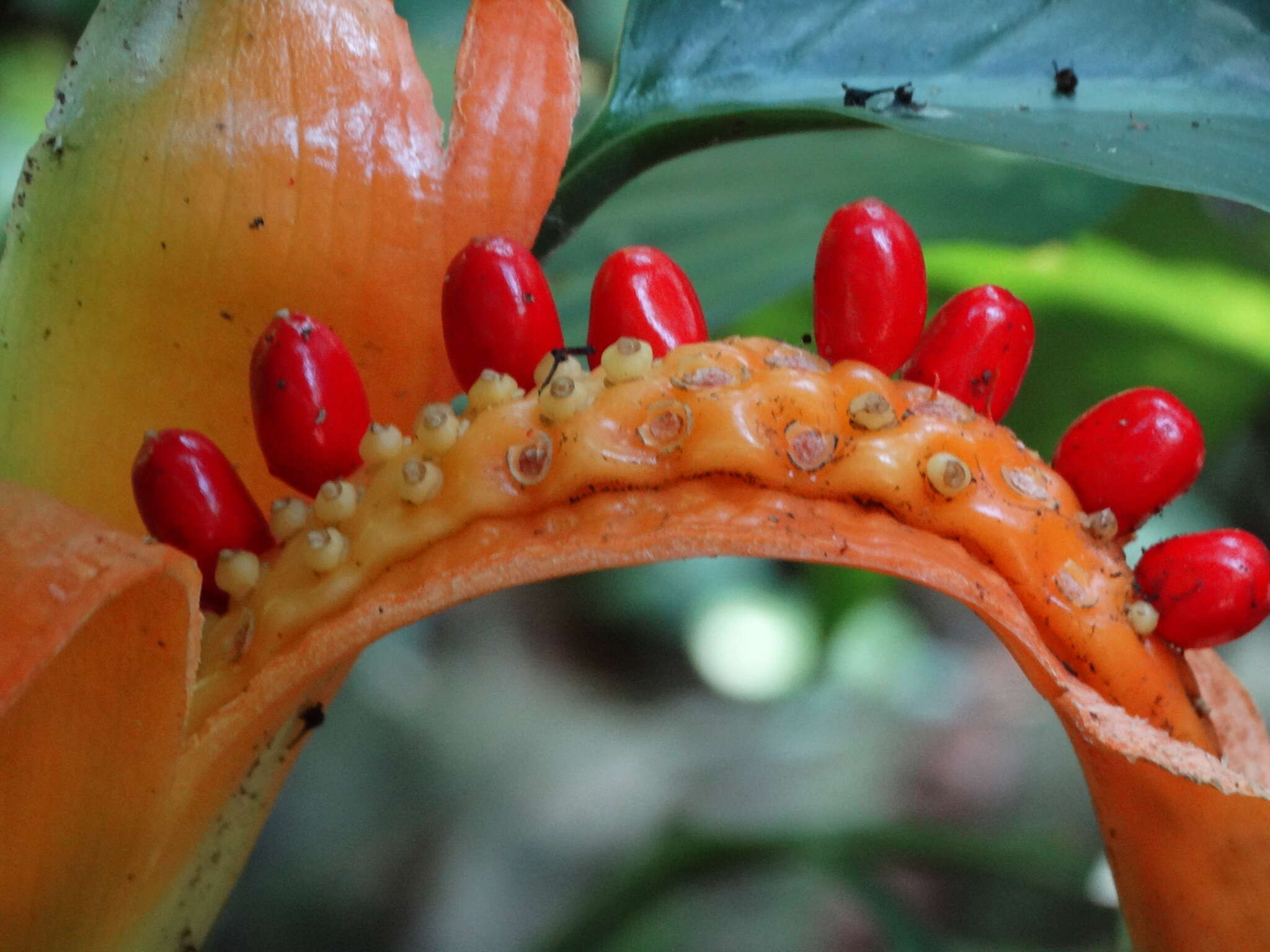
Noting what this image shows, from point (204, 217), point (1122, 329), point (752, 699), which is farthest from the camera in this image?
point (752, 699)

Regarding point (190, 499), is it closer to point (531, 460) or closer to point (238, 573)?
point (238, 573)

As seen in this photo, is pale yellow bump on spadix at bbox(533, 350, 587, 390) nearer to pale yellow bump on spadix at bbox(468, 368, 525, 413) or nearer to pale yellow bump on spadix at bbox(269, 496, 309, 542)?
pale yellow bump on spadix at bbox(468, 368, 525, 413)

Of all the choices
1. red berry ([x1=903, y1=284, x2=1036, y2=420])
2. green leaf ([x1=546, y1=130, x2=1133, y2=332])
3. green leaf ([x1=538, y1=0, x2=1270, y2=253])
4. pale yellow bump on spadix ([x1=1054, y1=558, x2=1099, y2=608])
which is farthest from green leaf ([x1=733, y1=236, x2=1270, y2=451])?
pale yellow bump on spadix ([x1=1054, y1=558, x2=1099, y2=608])

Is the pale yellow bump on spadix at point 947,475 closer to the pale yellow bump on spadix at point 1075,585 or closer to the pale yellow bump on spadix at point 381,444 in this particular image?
the pale yellow bump on spadix at point 1075,585

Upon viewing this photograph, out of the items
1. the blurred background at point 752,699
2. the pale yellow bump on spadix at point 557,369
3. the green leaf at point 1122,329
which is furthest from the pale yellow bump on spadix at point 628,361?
the green leaf at point 1122,329

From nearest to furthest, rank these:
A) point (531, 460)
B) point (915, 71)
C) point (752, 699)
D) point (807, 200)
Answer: point (531, 460), point (915, 71), point (807, 200), point (752, 699)

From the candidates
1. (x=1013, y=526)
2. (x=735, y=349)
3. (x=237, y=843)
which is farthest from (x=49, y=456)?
(x=1013, y=526)

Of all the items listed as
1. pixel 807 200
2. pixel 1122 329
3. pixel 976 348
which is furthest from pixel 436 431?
pixel 1122 329
